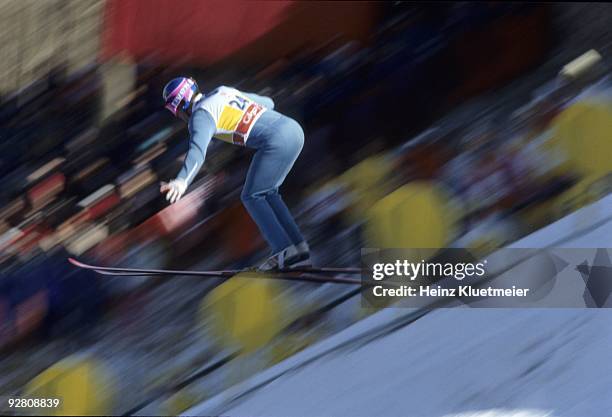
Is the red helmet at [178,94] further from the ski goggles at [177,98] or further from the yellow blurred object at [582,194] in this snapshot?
the yellow blurred object at [582,194]

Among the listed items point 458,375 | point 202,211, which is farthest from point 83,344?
point 458,375

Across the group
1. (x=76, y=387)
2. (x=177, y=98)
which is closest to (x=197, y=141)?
(x=177, y=98)

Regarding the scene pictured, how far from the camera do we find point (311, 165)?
2.18 m

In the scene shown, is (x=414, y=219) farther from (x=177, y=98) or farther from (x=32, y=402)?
(x=32, y=402)

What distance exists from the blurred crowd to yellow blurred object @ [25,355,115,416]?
0.33ft

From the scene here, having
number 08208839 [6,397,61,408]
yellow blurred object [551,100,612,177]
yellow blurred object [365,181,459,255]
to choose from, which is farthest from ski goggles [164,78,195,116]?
yellow blurred object [551,100,612,177]

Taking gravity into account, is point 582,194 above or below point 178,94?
below

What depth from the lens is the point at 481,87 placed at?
2197mm

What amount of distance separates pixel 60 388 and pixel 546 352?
1.45 meters

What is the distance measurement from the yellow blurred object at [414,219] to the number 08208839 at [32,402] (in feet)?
3.44

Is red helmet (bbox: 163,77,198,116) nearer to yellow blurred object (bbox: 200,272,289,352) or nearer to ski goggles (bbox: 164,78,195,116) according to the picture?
ski goggles (bbox: 164,78,195,116)

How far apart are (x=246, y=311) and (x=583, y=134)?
1.13 metres

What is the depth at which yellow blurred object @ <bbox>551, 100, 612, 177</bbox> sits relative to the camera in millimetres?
2209

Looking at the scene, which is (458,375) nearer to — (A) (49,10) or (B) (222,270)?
(B) (222,270)
